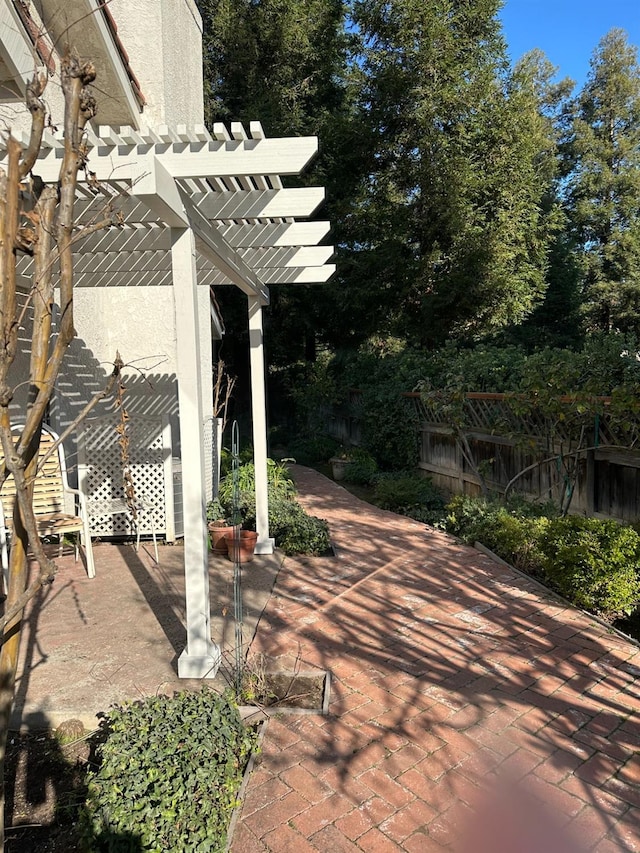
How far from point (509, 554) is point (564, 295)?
47.4 feet

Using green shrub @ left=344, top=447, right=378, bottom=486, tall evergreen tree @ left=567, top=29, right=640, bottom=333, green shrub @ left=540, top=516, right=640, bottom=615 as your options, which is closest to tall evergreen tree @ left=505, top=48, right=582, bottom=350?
tall evergreen tree @ left=567, top=29, right=640, bottom=333

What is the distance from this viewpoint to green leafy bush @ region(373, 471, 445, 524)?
8.15 meters

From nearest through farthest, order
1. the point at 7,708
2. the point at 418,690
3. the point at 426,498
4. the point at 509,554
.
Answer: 1. the point at 7,708
2. the point at 418,690
3. the point at 509,554
4. the point at 426,498

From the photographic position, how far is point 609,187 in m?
19.5

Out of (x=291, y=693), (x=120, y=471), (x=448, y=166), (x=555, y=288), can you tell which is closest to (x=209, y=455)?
(x=120, y=471)

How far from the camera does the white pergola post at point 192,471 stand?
3100 mm

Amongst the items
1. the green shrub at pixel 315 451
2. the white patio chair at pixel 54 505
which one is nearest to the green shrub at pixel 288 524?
the white patio chair at pixel 54 505

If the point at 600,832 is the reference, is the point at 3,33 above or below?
above

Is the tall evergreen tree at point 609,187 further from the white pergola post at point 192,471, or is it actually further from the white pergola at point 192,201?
the white pergola post at point 192,471

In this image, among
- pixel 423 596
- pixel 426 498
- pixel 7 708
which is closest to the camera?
pixel 7 708

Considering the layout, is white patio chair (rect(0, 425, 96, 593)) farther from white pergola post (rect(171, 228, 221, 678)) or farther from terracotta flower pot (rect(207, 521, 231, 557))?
white pergola post (rect(171, 228, 221, 678))

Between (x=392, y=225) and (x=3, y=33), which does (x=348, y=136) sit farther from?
(x=3, y=33)

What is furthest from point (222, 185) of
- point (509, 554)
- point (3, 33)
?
point (509, 554)

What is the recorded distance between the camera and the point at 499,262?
1320 centimetres
